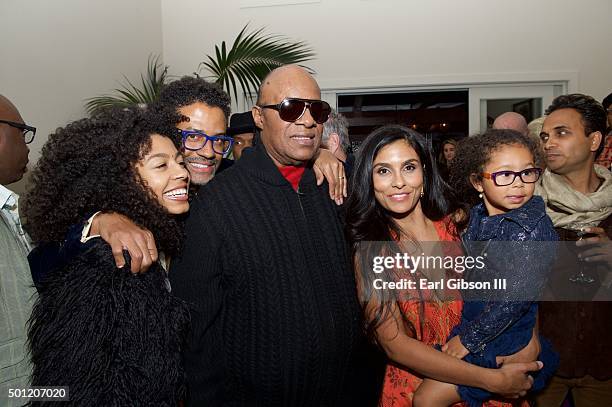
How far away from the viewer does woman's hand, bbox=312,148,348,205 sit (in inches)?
72.7

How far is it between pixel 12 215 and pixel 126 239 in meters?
0.70

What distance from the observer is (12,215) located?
5.56 ft

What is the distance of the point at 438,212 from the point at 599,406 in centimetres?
126

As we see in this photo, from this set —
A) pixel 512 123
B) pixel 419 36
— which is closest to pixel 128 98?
pixel 419 36

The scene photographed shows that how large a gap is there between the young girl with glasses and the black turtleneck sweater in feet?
1.49

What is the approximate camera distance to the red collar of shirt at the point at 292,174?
180 centimetres

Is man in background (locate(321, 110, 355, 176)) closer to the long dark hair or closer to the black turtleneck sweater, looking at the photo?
the long dark hair

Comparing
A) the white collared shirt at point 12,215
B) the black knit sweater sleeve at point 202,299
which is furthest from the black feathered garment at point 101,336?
the white collared shirt at point 12,215

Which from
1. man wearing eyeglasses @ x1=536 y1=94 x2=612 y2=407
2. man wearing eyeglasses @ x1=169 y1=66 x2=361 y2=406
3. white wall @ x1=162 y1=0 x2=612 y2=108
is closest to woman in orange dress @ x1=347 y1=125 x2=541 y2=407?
man wearing eyeglasses @ x1=169 y1=66 x2=361 y2=406

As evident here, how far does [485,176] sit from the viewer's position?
1802mm

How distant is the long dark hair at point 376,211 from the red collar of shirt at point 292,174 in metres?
0.23

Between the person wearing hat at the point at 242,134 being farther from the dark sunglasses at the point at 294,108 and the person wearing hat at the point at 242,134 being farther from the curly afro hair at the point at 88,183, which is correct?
the curly afro hair at the point at 88,183

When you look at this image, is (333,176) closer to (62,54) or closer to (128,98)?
(62,54)

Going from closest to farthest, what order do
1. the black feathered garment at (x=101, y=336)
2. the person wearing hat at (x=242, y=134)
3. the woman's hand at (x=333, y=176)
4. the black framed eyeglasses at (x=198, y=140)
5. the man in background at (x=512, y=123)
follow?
the black feathered garment at (x=101, y=336)
the woman's hand at (x=333, y=176)
the black framed eyeglasses at (x=198, y=140)
the man in background at (x=512, y=123)
the person wearing hat at (x=242, y=134)
